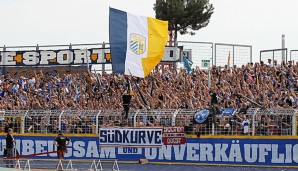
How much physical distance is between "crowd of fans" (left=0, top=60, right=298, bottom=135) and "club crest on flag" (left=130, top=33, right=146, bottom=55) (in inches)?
69.1

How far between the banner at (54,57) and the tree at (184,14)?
1915cm

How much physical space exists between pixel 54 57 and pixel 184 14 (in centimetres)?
2130

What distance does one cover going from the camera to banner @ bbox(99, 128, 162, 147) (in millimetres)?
33312

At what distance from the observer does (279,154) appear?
31078 mm

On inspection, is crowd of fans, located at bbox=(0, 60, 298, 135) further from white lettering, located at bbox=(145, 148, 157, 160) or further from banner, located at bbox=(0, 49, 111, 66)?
banner, located at bbox=(0, 49, 111, 66)

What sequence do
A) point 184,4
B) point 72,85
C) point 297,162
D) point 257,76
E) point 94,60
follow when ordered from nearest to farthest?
point 297,162 < point 257,76 < point 72,85 < point 94,60 < point 184,4

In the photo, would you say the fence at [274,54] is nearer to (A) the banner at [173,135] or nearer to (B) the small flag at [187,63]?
(B) the small flag at [187,63]

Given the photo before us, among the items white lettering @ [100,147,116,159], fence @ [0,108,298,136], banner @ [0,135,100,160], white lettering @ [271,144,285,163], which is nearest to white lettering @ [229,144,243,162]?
fence @ [0,108,298,136]

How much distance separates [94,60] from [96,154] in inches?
461

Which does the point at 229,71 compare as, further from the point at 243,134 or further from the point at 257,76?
the point at 243,134

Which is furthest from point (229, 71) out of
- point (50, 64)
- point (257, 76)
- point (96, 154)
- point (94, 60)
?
point (50, 64)

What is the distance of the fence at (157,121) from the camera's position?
1200 inches

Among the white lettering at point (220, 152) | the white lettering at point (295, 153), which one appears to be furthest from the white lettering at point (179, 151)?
the white lettering at point (295, 153)

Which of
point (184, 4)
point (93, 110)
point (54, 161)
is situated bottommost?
point (54, 161)
